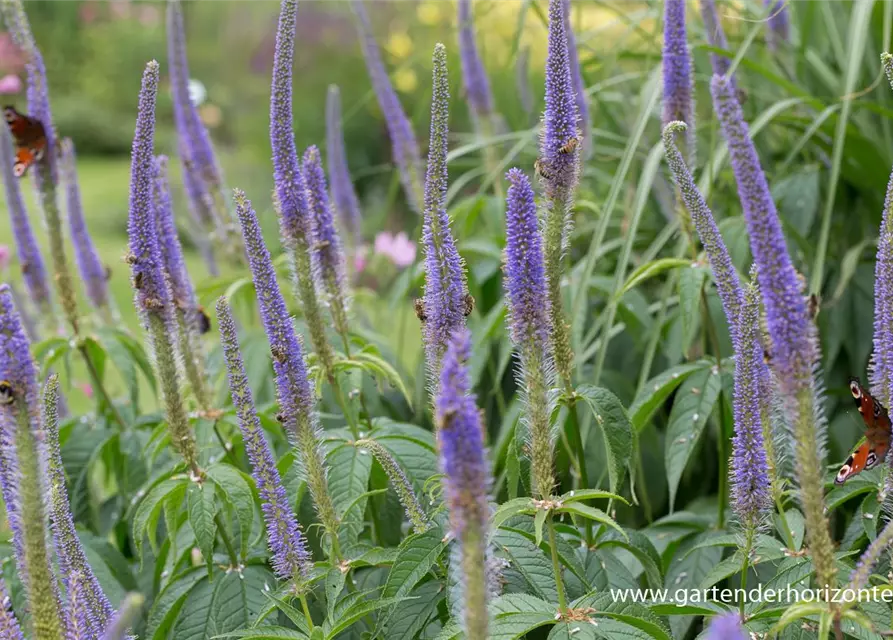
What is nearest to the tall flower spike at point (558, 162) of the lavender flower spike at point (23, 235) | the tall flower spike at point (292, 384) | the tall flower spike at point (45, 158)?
the tall flower spike at point (292, 384)

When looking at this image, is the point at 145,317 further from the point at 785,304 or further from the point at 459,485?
the point at 785,304

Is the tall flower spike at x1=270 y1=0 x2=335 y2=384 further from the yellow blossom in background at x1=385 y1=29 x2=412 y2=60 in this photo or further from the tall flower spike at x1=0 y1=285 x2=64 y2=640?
the yellow blossom in background at x1=385 y1=29 x2=412 y2=60

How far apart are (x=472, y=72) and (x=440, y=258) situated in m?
2.42

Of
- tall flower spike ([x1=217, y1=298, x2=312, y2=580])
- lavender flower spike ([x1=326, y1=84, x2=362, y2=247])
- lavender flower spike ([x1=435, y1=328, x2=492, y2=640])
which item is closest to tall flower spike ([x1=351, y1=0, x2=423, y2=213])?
lavender flower spike ([x1=326, y1=84, x2=362, y2=247])

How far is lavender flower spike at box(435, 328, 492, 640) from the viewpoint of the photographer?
1158 millimetres

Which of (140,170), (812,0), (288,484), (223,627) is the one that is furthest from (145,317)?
(812,0)

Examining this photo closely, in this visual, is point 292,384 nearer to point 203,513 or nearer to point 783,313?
point 203,513

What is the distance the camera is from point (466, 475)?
1.18 metres

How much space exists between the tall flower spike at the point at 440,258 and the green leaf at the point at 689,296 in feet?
2.82

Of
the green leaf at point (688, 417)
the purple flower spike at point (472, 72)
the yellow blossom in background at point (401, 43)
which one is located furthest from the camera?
the yellow blossom in background at point (401, 43)

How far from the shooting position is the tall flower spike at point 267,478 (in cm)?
169

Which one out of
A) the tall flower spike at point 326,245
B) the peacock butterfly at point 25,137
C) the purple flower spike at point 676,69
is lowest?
the tall flower spike at point 326,245

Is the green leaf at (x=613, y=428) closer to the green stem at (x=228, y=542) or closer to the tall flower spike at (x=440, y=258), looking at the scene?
the tall flower spike at (x=440, y=258)

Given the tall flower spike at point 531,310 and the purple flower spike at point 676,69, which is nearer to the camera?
the tall flower spike at point 531,310
